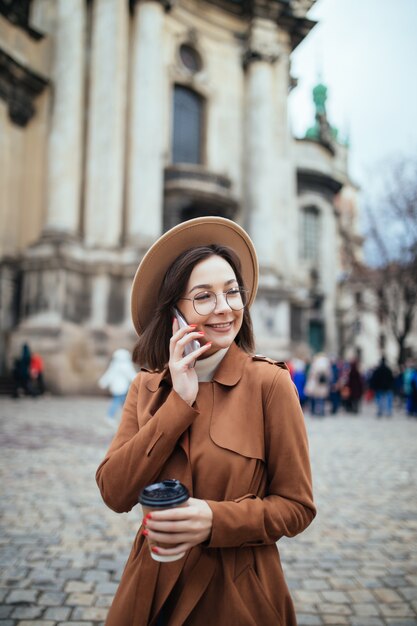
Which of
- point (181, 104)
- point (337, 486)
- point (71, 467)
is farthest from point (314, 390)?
point (181, 104)

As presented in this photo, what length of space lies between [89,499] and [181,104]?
61.1 ft

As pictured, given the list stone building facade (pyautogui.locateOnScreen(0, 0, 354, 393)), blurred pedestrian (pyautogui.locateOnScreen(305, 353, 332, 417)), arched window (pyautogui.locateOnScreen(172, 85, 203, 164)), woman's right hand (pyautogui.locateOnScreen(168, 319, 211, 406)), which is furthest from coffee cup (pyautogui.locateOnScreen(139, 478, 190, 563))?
arched window (pyautogui.locateOnScreen(172, 85, 203, 164))

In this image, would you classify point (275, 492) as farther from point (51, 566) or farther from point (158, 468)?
point (51, 566)

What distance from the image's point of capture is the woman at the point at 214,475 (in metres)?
1.29

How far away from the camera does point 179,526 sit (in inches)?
46.5

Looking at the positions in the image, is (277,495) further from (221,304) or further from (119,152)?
(119,152)

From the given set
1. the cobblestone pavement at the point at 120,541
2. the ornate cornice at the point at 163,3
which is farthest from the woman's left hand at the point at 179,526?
the ornate cornice at the point at 163,3

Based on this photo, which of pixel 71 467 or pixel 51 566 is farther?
pixel 71 467

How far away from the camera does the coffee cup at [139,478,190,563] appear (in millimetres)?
1164

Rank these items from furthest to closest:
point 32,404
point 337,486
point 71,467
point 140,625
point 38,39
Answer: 1. point 38,39
2. point 32,404
3. point 71,467
4. point 337,486
5. point 140,625

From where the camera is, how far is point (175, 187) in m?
18.1

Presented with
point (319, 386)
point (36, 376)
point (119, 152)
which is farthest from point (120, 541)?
point (119, 152)

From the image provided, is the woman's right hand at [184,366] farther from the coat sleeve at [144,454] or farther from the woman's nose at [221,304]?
the woman's nose at [221,304]

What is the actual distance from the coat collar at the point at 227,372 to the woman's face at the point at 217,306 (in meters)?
0.05
